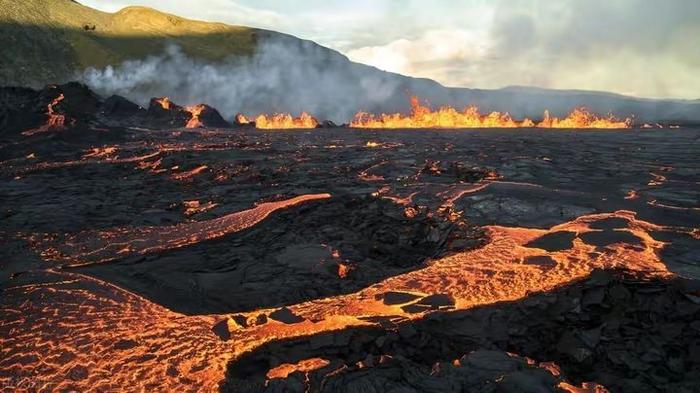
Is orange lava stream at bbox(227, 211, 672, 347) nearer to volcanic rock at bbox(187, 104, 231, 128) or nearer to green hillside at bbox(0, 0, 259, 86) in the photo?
volcanic rock at bbox(187, 104, 231, 128)

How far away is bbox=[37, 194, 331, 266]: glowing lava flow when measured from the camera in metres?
5.78

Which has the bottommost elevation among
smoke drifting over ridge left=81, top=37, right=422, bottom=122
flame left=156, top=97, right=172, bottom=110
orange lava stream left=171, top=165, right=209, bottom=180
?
orange lava stream left=171, top=165, right=209, bottom=180

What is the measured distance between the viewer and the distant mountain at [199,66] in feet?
220

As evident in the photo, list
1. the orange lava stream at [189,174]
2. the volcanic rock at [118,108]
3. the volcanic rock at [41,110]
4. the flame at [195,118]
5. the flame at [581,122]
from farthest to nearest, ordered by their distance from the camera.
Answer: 1. the flame at [195,118]
2. the volcanic rock at [118,108]
3. the flame at [581,122]
4. the volcanic rock at [41,110]
5. the orange lava stream at [189,174]

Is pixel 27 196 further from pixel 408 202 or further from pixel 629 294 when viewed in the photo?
pixel 629 294

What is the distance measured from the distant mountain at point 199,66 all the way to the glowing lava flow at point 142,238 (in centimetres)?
6570

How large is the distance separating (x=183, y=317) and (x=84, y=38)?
8675cm

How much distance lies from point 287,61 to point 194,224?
89.9 meters

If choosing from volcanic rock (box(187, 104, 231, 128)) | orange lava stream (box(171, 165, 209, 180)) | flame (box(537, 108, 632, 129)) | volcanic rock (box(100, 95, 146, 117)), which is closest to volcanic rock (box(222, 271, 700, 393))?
orange lava stream (box(171, 165, 209, 180))

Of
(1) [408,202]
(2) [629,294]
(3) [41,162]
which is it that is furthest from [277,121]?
(2) [629,294]

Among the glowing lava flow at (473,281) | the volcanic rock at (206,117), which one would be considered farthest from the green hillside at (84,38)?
the glowing lava flow at (473,281)

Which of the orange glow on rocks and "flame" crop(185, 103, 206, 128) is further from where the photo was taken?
"flame" crop(185, 103, 206, 128)

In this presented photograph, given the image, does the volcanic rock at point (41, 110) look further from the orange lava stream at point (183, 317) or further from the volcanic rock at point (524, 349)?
the volcanic rock at point (524, 349)

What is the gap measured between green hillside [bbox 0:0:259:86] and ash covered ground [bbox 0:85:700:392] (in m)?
65.7
